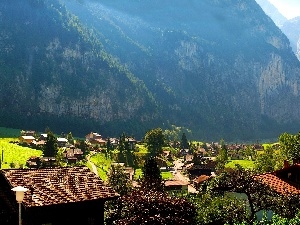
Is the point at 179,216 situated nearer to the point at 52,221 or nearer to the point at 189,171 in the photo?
the point at 52,221

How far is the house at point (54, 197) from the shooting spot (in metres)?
27.9

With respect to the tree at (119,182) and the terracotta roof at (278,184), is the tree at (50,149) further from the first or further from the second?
the terracotta roof at (278,184)

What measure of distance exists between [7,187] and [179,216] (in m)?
11.7

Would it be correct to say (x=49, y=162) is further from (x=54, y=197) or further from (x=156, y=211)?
(x=156, y=211)

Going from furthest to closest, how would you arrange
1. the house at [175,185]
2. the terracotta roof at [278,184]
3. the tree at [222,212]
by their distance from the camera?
1. the house at [175,185]
2. the terracotta roof at [278,184]
3. the tree at [222,212]

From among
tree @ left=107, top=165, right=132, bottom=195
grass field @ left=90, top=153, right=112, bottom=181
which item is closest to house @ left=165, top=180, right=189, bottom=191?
grass field @ left=90, top=153, right=112, bottom=181

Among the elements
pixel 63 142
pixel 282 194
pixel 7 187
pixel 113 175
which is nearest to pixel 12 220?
pixel 7 187

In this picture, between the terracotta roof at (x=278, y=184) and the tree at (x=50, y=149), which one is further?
the tree at (x=50, y=149)

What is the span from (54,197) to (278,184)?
92.9 ft

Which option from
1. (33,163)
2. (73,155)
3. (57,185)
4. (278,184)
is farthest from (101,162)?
(57,185)

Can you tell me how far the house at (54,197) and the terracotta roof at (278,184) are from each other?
2182 cm

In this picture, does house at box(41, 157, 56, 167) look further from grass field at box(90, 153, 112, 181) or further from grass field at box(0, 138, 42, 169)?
grass field at box(90, 153, 112, 181)

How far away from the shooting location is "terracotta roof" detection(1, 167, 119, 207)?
28.0 meters

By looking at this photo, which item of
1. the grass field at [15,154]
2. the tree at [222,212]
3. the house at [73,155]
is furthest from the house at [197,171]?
the tree at [222,212]
